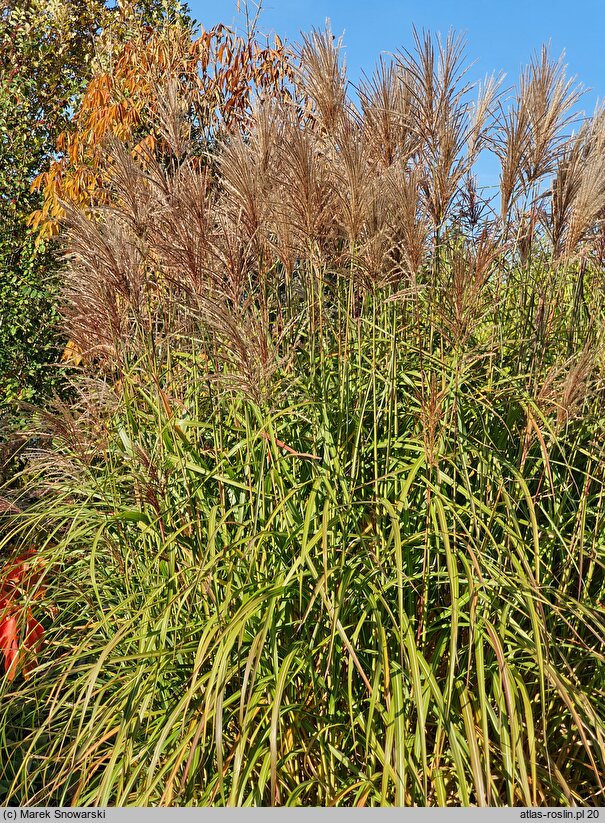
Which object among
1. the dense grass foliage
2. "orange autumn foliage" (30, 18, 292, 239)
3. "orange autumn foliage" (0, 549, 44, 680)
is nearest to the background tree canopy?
"orange autumn foliage" (30, 18, 292, 239)

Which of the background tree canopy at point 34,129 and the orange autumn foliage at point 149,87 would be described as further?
the background tree canopy at point 34,129

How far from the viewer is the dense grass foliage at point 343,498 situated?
2.02 metres

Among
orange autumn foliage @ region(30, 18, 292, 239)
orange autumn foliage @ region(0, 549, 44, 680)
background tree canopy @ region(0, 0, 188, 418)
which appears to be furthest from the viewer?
background tree canopy @ region(0, 0, 188, 418)

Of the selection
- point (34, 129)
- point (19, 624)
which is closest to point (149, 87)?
point (34, 129)

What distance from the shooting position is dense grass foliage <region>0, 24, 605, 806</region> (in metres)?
2.02

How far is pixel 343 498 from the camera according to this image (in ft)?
7.79

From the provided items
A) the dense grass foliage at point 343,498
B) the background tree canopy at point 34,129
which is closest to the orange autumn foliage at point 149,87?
Answer: the background tree canopy at point 34,129

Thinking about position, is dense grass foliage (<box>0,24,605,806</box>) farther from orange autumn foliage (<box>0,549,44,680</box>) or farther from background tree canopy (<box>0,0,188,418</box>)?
background tree canopy (<box>0,0,188,418</box>)

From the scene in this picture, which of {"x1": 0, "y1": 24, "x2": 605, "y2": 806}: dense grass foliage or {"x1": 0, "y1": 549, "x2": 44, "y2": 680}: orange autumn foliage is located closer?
{"x1": 0, "y1": 24, "x2": 605, "y2": 806}: dense grass foliage

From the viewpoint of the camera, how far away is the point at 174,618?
7.86 ft

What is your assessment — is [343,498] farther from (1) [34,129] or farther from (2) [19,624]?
(1) [34,129]

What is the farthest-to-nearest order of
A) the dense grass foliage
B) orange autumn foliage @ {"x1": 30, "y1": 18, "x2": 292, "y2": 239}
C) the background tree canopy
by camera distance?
the background tree canopy, orange autumn foliage @ {"x1": 30, "y1": 18, "x2": 292, "y2": 239}, the dense grass foliage

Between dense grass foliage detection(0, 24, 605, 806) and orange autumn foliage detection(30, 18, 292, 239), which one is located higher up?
orange autumn foliage detection(30, 18, 292, 239)

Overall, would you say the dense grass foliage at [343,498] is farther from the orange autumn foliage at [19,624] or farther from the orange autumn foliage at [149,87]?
the orange autumn foliage at [149,87]
